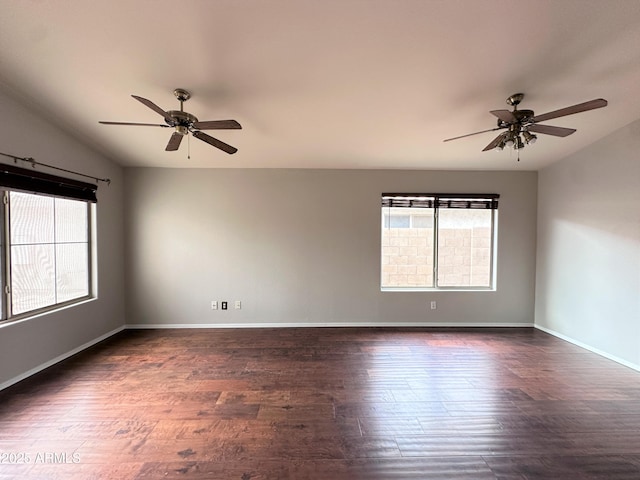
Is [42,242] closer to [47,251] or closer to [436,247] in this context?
[47,251]

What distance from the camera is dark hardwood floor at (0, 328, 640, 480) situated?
1729mm

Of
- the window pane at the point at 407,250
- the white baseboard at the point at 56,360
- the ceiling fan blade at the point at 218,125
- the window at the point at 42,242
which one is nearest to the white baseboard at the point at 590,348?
the window pane at the point at 407,250

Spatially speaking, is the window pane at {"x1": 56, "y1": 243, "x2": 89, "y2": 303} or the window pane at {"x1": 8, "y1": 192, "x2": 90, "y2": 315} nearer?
the window pane at {"x1": 8, "y1": 192, "x2": 90, "y2": 315}

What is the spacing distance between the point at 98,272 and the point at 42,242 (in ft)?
2.70

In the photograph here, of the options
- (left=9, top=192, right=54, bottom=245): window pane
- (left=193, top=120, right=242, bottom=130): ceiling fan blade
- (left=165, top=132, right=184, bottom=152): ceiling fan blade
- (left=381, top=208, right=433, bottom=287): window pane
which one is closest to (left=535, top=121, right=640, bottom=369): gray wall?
(left=381, top=208, right=433, bottom=287): window pane

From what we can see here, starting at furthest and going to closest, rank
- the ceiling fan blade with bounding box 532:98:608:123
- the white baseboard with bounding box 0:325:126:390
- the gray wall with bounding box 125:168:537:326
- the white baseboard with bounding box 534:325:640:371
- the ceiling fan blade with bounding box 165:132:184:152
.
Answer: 1. the gray wall with bounding box 125:168:537:326
2. the white baseboard with bounding box 534:325:640:371
3. the white baseboard with bounding box 0:325:126:390
4. the ceiling fan blade with bounding box 165:132:184:152
5. the ceiling fan blade with bounding box 532:98:608:123

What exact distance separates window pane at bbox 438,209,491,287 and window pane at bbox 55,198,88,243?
5.16 meters

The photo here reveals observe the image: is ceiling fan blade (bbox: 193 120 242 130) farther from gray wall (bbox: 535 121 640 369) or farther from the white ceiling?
gray wall (bbox: 535 121 640 369)

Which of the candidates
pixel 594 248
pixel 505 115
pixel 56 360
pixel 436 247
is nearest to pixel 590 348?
pixel 594 248

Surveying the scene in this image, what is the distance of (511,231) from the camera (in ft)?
14.2

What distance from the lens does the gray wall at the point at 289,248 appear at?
13.8ft

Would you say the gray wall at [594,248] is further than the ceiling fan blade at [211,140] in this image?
Yes

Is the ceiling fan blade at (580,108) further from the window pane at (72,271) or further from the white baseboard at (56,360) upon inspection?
the white baseboard at (56,360)

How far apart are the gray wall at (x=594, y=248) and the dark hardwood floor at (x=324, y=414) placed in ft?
1.36
